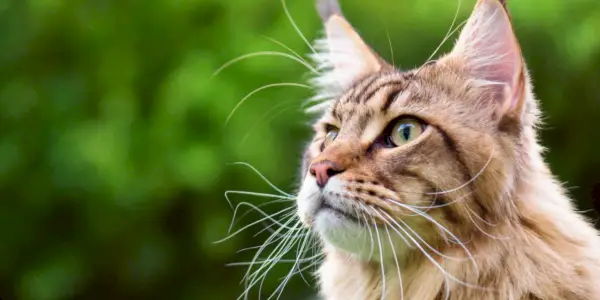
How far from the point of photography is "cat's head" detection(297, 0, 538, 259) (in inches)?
30.6

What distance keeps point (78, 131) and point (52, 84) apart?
14 centimetres

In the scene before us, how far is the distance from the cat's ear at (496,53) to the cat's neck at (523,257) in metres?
0.09

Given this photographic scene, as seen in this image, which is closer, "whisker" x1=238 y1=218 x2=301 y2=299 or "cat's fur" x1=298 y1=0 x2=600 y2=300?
"cat's fur" x1=298 y1=0 x2=600 y2=300

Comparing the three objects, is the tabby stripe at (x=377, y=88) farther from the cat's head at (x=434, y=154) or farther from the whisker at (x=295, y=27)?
the whisker at (x=295, y=27)

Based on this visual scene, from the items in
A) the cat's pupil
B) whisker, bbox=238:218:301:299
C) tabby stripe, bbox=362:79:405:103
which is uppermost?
tabby stripe, bbox=362:79:405:103

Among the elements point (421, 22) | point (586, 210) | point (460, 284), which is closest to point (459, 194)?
point (460, 284)

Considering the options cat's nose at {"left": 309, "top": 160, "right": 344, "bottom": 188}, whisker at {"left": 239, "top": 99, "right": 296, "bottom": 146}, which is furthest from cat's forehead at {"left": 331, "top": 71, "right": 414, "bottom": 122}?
whisker at {"left": 239, "top": 99, "right": 296, "bottom": 146}

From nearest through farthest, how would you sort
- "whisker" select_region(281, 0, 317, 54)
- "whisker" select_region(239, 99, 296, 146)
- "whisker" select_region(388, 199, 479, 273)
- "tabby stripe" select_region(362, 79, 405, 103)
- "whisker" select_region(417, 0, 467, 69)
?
1. "whisker" select_region(388, 199, 479, 273)
2. "tabby stripe" select_region(362, 79, 405, 103)
3. "whisker" select_region(417, 0, 467, 69)
4. "whisker" select_region(281, 0, 317, 54)
5. "whisker" select_region(239, 99, 296, 146)

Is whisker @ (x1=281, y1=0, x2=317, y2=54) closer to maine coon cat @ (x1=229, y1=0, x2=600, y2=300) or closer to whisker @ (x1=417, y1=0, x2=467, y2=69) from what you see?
whisker @ (x1=417, y1=0, x2=467, y2=69)

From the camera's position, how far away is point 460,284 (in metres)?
0.81

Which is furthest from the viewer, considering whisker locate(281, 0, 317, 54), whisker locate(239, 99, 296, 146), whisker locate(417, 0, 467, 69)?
whisker locate(239, 99, 296, 146)

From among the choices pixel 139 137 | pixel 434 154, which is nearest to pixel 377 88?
pixel 434 154

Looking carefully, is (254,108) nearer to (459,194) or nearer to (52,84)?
(52,84)

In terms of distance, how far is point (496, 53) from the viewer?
0.82 metres
